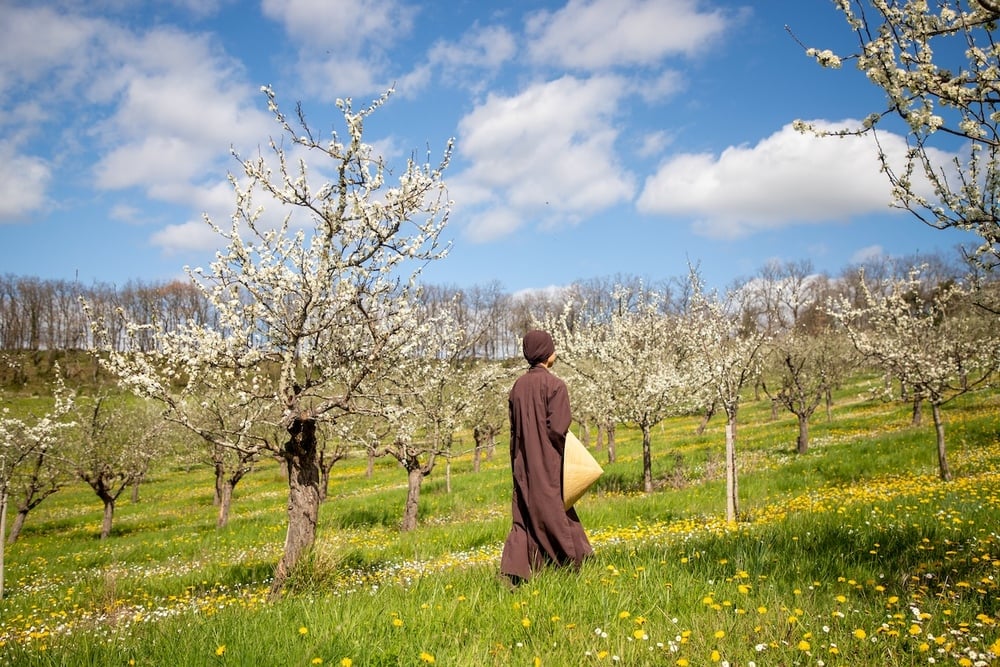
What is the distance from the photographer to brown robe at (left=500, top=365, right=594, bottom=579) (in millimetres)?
5324

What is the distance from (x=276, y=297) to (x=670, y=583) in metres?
6.29

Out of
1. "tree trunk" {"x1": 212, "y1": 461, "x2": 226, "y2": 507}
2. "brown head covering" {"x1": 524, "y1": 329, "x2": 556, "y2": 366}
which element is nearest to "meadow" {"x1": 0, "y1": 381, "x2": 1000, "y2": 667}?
"brown head covering" {"x1": 524, "y1": 329, "x2": 556, "y2": 366}

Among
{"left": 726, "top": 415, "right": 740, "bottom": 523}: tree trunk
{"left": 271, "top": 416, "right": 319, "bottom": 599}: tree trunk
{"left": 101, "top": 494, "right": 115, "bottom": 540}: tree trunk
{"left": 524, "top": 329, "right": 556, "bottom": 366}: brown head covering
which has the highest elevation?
{"left": 524, "top": 329, "right": 556, "bottom": 366}: brown head covering

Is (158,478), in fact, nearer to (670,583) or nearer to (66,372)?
(66,372)

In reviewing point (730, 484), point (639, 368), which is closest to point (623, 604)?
point (730, 484)

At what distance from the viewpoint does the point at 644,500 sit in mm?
13570

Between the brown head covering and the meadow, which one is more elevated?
the brown head covering

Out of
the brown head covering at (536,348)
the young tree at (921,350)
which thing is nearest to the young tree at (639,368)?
the young tree at (921,350)

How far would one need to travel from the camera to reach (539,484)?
5.42m

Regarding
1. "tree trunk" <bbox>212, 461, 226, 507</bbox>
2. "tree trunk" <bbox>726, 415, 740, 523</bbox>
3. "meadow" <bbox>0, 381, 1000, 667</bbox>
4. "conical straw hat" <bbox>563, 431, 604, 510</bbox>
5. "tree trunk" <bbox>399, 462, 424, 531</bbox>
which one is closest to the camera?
"meadow" <bbox>0, 381, 1000, 667</bbox>

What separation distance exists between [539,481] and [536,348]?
4.44 ft

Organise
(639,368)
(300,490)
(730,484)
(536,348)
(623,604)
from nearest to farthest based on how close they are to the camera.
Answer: (623,604) < (536,348) < (300,490) < (730,484) < (639,368)

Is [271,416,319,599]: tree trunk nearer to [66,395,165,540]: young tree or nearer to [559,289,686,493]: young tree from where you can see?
[559,289,686,493]: young tree

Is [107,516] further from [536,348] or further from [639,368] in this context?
[536,348]
